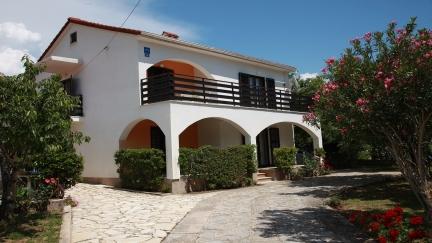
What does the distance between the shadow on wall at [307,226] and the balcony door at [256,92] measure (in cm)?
954

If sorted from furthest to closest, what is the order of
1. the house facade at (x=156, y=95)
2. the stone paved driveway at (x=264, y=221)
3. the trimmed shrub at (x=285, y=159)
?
the trimmed shrub at (x=285, y=159)
the house facade at (x=156, y=95)
the stone paved driveway at (x=264, y=221)

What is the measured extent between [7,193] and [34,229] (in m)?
1.30

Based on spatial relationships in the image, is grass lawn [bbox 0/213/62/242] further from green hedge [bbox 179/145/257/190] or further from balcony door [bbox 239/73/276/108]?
balcony door [bbox 239/73/276/108]

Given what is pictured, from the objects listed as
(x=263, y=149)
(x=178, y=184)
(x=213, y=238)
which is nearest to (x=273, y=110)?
(x=263, y=149)

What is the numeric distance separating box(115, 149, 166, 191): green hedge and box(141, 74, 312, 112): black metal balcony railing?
225 cm

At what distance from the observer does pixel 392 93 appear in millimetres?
7648

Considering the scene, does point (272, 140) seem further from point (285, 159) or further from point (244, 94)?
point (244, 94)

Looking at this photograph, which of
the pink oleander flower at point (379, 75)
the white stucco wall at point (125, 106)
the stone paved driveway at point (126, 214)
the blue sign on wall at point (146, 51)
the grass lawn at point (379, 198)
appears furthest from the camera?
the blue sign on wall at point (146, 51)

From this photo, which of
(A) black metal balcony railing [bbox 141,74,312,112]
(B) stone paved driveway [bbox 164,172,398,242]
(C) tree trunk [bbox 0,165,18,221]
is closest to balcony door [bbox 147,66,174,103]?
(A) black metal balcony railing [bbox 141,74,312,112]

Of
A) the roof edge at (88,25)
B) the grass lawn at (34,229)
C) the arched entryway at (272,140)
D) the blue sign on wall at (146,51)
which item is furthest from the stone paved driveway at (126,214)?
the arched entryway at (272,140)

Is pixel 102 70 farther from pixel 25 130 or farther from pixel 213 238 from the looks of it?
pixel 213 238

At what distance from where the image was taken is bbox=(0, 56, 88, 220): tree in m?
8.13

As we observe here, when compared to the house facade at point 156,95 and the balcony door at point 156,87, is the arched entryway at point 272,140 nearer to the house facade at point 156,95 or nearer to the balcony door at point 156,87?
the house facade at point 156,95

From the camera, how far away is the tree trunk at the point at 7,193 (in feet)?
30.0
